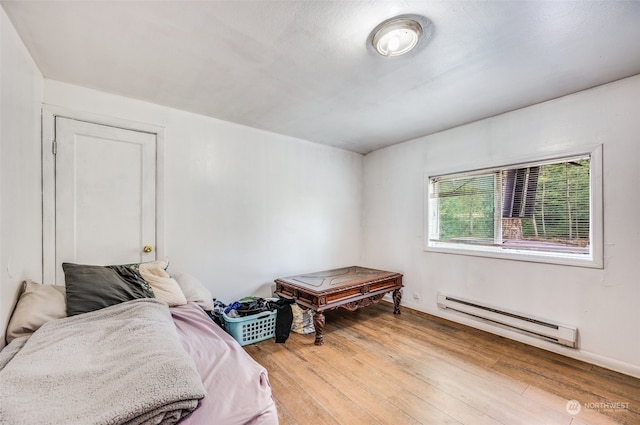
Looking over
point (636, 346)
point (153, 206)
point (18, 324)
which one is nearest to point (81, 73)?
point (153, 206)

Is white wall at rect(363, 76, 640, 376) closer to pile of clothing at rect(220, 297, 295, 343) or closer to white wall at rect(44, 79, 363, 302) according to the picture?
white wall at rect(44, 79, 363, 302)

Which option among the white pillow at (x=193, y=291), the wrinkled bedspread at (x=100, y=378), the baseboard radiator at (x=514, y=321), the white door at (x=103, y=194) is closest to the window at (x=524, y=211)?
the baseboard radiator at (x=514, y=321)

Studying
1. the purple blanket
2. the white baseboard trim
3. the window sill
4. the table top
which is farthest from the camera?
the table top

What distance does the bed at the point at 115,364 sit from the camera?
0.83m

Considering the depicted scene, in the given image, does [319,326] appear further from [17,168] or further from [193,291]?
[17,168]

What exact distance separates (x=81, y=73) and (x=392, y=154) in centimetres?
333

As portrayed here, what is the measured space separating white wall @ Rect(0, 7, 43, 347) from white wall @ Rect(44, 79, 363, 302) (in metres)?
0.41

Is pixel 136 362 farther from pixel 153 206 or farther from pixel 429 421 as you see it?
pixel 153 206

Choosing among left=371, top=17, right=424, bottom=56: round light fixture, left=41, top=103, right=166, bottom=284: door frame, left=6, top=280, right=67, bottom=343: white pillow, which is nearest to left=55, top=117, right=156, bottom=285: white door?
left=41, top=103, right=166, bottom=284: door frame

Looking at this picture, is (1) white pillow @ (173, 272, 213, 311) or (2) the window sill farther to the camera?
(2) the window sill

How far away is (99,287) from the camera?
5.59 ft

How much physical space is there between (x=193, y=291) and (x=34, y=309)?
88 cm

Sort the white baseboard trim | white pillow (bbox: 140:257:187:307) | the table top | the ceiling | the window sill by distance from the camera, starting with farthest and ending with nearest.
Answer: the table top < the window sill < the white baseboard trim < white pillow (bbox: 140:257:187:307) < the ceiling

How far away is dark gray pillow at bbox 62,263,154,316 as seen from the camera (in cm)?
161
